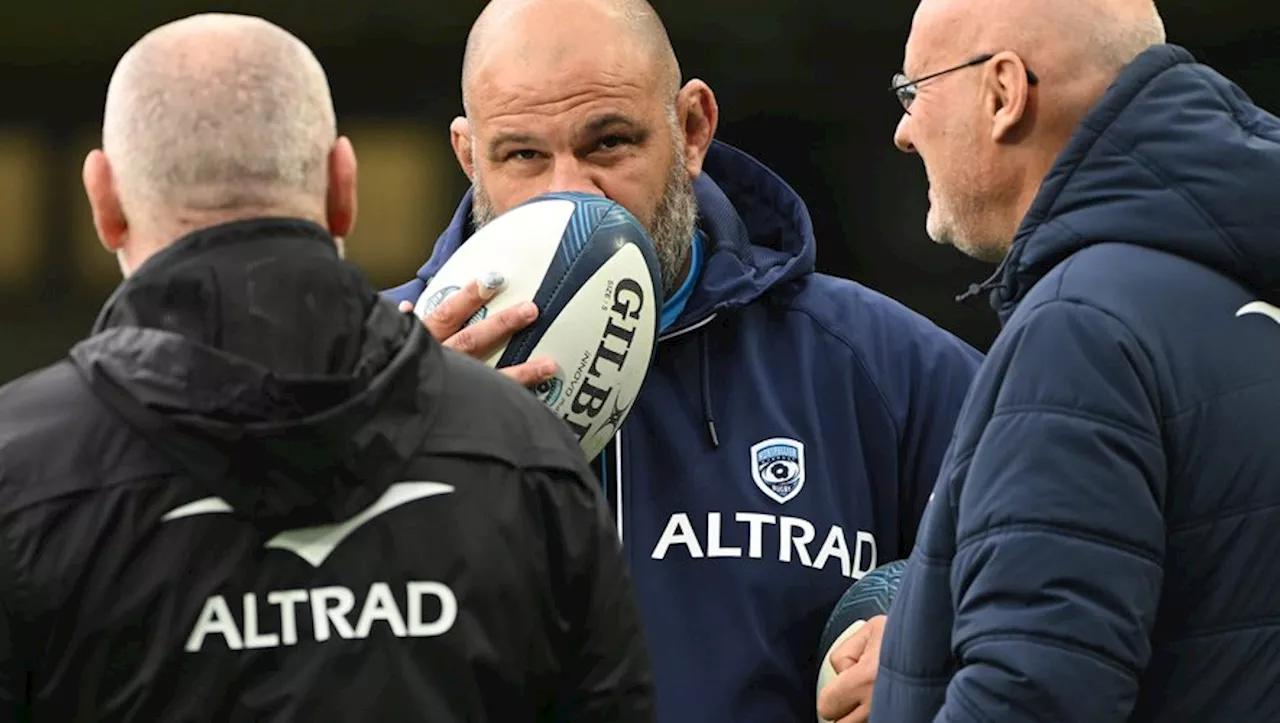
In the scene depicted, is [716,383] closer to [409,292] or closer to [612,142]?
[612,142]

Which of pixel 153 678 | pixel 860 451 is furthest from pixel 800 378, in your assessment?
pixel 153 678

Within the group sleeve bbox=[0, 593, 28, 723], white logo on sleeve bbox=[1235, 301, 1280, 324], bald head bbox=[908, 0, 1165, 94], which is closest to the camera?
sleeve bbox=[0, 593, 28, 723]

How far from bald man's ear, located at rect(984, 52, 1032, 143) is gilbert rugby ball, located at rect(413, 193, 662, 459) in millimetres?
541

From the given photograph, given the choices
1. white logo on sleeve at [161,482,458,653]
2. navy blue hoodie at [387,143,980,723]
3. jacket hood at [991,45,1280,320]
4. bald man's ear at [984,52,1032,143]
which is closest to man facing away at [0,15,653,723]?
white logo on sleeve at [161,482,458,653]

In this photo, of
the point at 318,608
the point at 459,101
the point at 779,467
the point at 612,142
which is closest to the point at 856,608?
the point at 779,467

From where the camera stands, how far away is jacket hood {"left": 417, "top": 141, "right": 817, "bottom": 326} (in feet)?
10.6

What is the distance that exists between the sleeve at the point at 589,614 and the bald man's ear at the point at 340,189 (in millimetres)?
318

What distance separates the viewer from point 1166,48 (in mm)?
2562

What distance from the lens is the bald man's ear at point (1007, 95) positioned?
2.65 metres

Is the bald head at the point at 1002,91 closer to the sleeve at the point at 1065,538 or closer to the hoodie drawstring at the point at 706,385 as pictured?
the sleeve at the point at 1065,538

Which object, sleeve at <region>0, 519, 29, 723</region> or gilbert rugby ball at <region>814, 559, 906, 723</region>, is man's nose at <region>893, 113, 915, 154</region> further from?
sleeve at <region>0, 519, 29, 723</region>

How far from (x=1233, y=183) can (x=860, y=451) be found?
861 millimetres

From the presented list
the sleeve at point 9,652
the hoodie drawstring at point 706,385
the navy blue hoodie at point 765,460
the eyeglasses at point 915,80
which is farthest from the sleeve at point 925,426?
the sleeve at point 9,652

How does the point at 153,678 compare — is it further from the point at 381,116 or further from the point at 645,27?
the point at 381,116
